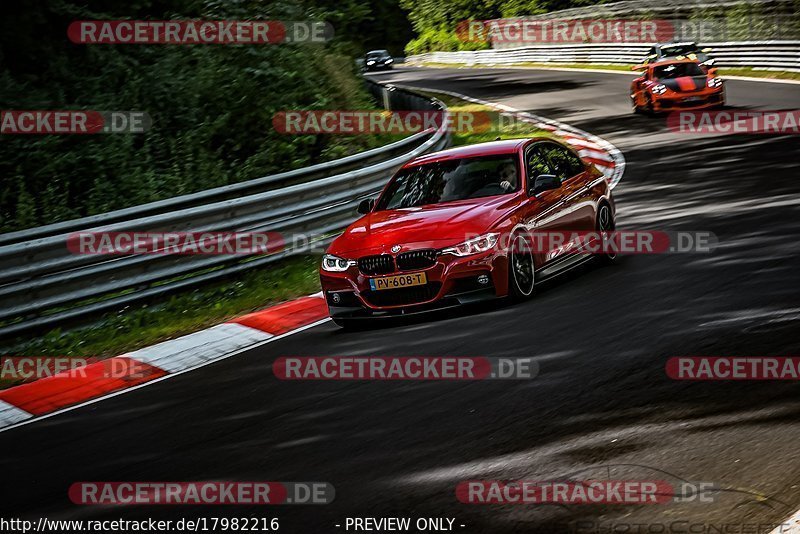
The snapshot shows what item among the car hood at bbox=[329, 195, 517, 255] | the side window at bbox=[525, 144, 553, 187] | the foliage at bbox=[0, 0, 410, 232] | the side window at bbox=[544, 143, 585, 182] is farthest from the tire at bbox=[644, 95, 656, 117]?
the car hood at bbox=[329, 195, 517, 255]

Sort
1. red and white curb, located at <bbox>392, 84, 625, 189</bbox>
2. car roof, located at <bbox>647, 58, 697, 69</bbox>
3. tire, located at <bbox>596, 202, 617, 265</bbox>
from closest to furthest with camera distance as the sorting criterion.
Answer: tire, located at <bbox>596, 202, 617, 265</bbox> → red and white curb, located at <bbox>392, 84, 625, 189</bbox> → car roof, located at <bbox>647, 58, 697, 69</bbox>

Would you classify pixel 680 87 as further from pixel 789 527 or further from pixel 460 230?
pixel 789 527

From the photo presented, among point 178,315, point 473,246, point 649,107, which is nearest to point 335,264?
point 473,246

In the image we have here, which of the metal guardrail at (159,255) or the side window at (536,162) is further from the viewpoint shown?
the side window at (536,162)

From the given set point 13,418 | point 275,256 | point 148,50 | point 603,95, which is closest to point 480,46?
point 603,95

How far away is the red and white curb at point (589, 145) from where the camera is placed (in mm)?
17891

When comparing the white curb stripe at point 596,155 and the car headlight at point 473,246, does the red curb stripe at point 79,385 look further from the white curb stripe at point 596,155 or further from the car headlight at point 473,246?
the white curb stripe at point 596,155

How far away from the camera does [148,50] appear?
18.9 metres

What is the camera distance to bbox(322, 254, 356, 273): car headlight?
31.3ft

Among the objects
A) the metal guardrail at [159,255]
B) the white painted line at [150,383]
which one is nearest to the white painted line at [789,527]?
the white painted line at [150,383]

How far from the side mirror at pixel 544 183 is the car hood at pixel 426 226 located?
0.79 feet

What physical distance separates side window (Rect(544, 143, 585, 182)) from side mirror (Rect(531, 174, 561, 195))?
678 millimetres

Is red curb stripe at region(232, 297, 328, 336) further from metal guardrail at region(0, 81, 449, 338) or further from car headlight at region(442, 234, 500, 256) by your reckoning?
car headlight at region(442, 234, 500, 256)

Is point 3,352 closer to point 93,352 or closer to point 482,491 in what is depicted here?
point 93,352
